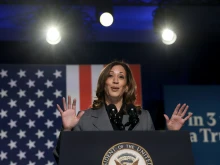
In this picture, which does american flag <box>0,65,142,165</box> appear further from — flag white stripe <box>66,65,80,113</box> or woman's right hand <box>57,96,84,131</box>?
woman's right hand <box>57,96,84,131</box>

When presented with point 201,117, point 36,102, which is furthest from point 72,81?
point 201,117

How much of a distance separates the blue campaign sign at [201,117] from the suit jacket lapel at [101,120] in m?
2.50

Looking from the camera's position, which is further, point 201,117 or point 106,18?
point 201,117

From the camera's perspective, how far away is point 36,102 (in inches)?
195

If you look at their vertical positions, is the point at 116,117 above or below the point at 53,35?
below

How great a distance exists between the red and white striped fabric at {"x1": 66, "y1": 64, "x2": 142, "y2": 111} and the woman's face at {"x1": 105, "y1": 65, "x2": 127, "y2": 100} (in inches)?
83.3

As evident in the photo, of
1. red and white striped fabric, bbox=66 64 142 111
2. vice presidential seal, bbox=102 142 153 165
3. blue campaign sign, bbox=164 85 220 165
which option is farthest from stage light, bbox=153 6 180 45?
vice presidential seal, bbox=102 142 153 165

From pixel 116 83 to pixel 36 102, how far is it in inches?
94.5

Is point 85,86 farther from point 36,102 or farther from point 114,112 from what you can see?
point 114,112

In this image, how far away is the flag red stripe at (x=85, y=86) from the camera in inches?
195

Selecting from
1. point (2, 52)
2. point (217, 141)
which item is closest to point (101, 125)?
point (217, 141)

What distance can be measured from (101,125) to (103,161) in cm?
54

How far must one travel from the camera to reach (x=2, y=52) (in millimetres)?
5770

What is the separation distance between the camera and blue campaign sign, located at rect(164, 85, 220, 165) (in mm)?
4961
